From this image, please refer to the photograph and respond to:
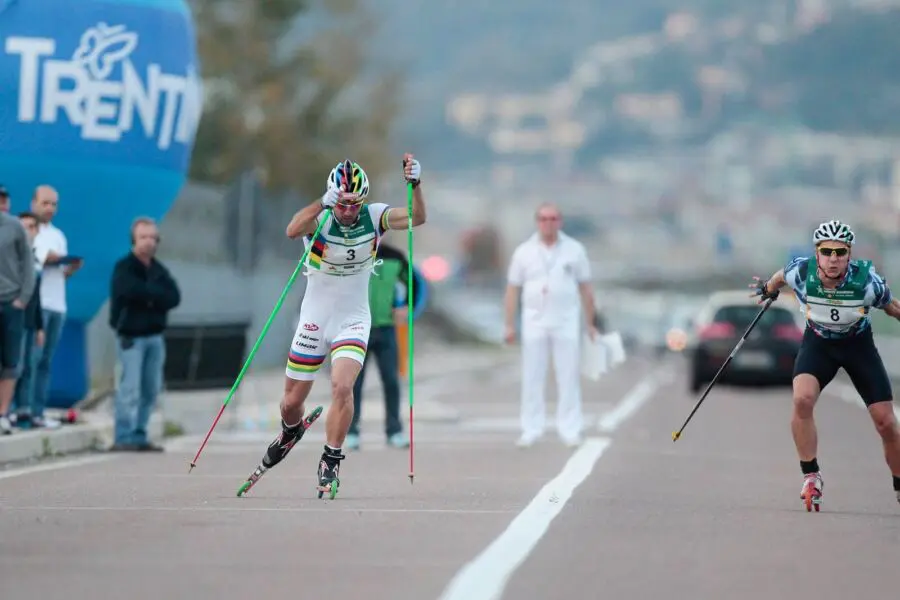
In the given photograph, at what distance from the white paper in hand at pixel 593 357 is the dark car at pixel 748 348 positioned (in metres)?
13.6

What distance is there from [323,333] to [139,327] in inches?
185

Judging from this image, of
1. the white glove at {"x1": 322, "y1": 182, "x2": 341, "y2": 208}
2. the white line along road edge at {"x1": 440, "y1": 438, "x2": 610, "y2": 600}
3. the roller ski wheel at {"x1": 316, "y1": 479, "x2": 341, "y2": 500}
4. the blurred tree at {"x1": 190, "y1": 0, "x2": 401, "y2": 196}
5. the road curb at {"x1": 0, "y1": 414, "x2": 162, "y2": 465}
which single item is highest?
the blurred tree at {"x1": 190, "y1": 0, "x2": 401, "y2": 196}

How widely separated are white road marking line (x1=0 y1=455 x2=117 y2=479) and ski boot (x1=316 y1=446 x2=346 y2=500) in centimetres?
270

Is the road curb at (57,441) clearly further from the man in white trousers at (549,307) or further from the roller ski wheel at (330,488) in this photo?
the roller ski wheel at (330,488)

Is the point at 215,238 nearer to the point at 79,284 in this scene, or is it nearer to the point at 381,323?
the point at 79,284

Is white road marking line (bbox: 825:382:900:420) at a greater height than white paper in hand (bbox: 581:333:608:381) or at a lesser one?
greater

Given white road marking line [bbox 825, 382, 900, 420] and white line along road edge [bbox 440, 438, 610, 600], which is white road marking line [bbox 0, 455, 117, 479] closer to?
white line along road edge [bbox 440, 438, 610, 600]

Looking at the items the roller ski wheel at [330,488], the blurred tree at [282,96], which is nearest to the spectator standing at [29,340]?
the roller ski wheel at [330,488]

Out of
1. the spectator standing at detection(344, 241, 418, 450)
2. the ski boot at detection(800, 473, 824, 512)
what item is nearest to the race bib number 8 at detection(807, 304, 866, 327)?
the ski boot at detection(800, 473, 824, 512)

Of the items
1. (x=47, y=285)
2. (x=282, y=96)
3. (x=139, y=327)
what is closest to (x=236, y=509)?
(x=139, y=327)

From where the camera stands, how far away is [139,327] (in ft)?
58.4

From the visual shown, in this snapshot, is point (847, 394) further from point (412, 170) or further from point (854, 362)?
point (412, 170)

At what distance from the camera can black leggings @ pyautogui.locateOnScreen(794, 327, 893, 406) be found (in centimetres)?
1298

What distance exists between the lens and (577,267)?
1934 centimetres
